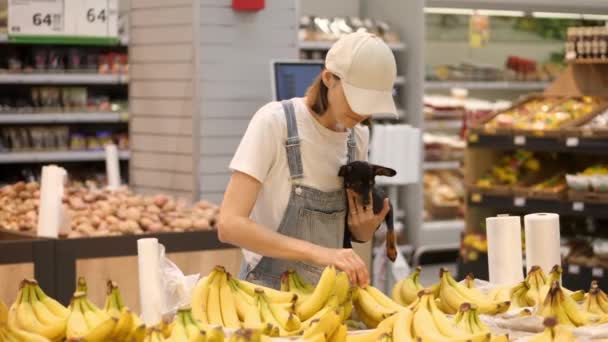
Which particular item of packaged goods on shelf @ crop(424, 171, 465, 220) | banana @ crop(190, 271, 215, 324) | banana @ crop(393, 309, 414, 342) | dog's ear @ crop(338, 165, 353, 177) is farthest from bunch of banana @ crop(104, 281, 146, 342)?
packaged goods on shelf @ crop(424, 171, 465, 220)

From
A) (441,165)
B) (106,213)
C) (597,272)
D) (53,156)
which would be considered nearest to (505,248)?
(106,213)

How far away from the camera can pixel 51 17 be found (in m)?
5.94

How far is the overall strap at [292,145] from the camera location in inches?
124

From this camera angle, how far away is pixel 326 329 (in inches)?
85.2

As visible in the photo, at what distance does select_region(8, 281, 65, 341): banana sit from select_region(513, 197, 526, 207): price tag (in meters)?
5.67

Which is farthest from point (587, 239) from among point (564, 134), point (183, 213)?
point (183, 213)

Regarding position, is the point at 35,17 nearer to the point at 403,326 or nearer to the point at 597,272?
the point at 597,272

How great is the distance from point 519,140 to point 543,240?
188 inches

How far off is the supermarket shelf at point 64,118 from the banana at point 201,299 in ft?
19.8

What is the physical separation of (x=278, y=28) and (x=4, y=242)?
3.02 meters

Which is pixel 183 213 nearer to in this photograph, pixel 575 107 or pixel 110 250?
pixel 110 250

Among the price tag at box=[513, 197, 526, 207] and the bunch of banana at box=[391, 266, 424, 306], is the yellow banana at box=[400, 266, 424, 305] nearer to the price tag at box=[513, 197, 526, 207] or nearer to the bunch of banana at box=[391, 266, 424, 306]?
the bunch of banana at box=[391, 266, 424, 306]

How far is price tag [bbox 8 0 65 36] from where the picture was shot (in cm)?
584

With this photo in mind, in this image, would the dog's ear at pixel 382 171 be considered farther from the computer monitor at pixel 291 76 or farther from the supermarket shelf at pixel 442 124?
the supermarket shelf at pixel 442 124
